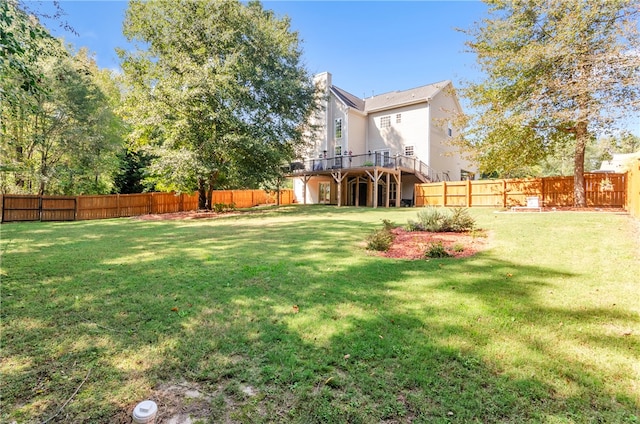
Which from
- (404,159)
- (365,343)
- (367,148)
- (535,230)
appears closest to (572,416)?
(365,343)

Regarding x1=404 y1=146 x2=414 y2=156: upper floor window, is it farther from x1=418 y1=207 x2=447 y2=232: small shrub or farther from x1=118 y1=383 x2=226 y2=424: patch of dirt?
x1=118 y1=383 x2=226 y2=424: patch of dirt

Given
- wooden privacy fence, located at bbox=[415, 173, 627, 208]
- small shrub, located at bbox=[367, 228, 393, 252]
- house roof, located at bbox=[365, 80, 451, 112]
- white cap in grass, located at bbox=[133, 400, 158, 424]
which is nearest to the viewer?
white cap in grass, located at bbox=[133, 400, 158, 424]

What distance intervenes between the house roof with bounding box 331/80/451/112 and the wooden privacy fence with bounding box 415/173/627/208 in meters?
6.91

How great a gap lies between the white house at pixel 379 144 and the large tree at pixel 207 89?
14.1ft

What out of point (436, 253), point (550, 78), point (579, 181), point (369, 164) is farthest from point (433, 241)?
point (369, 164)

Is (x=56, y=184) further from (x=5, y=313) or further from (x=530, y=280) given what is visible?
(x=530, y=280)

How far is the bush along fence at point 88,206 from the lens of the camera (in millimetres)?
15156

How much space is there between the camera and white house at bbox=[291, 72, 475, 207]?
22.1 m

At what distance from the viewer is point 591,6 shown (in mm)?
11188

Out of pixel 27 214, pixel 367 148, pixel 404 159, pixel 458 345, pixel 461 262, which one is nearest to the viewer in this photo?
pixel 458 345

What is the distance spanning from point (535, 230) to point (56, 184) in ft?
81.3

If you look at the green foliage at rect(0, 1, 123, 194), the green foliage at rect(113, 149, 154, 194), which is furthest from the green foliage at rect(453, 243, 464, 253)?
the green foliage at rect(113, 149, 154, 194)

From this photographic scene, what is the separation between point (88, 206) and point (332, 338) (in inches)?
764

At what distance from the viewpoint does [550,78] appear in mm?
12109
